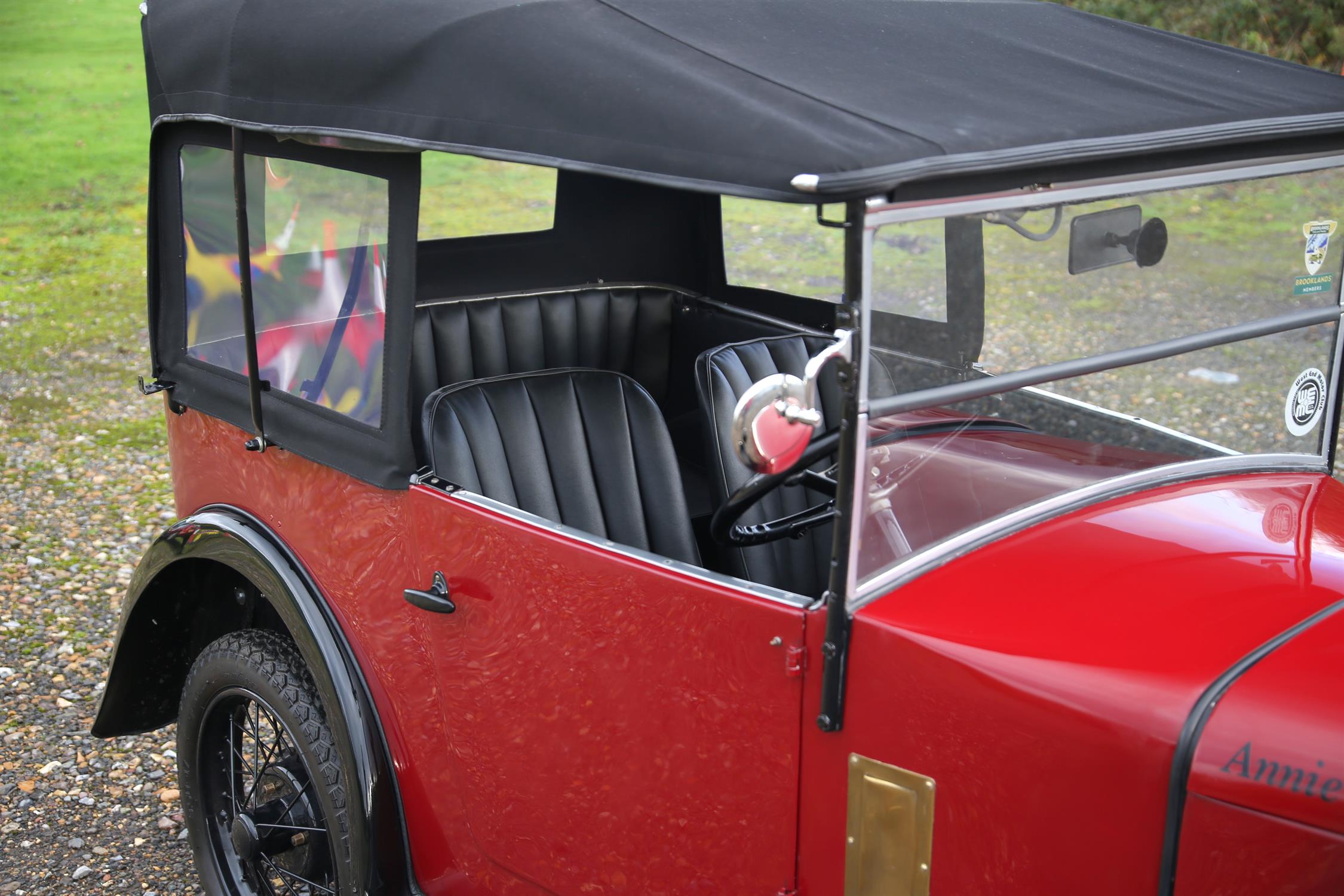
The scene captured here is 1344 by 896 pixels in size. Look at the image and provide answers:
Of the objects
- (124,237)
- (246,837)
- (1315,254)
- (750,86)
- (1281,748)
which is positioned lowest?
(246,837)

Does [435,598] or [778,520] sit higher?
[778,520]

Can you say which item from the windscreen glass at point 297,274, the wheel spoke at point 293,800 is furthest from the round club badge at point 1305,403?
the wheel spoke at point 293,800

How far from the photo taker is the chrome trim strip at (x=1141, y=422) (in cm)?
204

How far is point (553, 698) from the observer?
195 cm

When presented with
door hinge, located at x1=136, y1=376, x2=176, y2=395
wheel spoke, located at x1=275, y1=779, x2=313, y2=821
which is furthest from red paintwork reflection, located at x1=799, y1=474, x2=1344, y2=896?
door hinge, located at x1=136, y1=376, x2=176, y2=395

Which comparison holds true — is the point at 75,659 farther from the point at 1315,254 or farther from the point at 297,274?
the point at 1315,254

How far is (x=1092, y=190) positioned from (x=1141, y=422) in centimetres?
58

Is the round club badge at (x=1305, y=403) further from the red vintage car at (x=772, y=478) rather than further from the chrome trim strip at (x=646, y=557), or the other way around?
the chrome trim strip at (x=646, y=557)

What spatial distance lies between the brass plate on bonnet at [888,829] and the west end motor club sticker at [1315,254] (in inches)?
47.2

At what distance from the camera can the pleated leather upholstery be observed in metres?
2.71

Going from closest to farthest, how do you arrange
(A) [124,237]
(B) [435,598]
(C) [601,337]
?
1. (B) [435,598]
2. (C) [601,337]
3. (A) [124,237]

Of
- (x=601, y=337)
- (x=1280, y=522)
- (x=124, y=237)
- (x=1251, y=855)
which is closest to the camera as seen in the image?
(x=1251, y=855)

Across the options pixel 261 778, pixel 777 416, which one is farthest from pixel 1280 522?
pixel 261 778

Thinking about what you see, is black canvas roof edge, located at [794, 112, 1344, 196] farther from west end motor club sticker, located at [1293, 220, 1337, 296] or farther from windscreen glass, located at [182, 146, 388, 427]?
windscreen glass, located at [182, 146, 388, 427]
